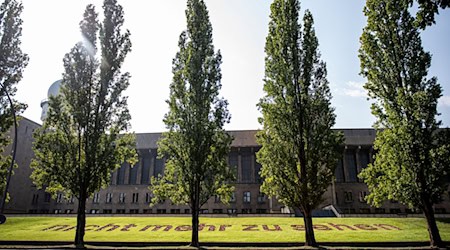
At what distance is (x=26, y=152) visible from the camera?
2404 inches

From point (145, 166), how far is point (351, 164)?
140ft

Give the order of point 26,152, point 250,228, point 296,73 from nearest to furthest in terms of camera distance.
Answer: point 296,73 < point 250,228 < point 26,152

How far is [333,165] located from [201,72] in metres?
12.0

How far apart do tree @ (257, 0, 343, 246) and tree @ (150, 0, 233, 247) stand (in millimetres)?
3087

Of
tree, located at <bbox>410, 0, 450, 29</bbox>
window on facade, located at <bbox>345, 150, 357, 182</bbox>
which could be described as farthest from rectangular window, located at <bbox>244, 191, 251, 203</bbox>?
tree, located at <bbox>410, 0, 450, 29</bbox>

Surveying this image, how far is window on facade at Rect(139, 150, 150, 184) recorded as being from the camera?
6675cm

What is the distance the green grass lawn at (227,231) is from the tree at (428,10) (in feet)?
60.1

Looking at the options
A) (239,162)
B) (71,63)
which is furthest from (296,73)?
(239,162)

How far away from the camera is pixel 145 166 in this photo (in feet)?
221

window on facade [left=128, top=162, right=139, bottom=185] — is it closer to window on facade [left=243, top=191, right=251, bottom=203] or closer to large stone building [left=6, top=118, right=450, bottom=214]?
large stone building [left=6, top=118, right=450, bottom=214]

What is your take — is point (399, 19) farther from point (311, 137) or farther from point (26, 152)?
point (26, 152)

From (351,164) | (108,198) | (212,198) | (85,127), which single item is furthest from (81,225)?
(351,164)

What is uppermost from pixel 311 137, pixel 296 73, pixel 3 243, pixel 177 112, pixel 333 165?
pixel 296 73

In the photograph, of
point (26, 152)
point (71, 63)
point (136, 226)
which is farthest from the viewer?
point (26, 152)
